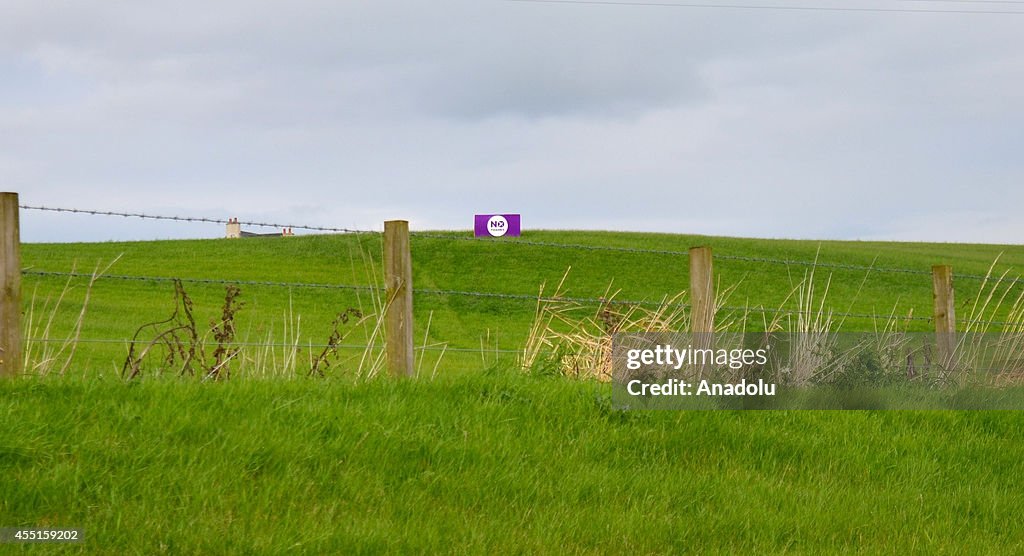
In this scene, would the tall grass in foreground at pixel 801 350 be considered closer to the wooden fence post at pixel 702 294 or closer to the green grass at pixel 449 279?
the wooden fence post at pixel 702 294

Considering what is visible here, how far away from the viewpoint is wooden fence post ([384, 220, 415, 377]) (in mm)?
7039

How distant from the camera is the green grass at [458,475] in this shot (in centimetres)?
463

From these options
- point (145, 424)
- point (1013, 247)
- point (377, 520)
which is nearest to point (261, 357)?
point (145, 424)

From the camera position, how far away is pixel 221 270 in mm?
33188

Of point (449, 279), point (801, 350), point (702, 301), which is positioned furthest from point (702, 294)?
point (449, 279)

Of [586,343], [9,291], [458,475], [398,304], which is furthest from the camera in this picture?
[586,343]

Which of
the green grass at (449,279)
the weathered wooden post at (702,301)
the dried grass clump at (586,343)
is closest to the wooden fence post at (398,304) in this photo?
the dried grass clump at (586,343)

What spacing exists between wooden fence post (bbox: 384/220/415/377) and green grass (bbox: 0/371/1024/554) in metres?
0.47

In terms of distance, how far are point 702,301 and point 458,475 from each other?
3.40 metres

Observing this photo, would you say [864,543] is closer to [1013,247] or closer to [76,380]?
[76,380]

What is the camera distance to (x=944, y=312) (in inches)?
399

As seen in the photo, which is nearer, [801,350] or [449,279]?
[801,350]

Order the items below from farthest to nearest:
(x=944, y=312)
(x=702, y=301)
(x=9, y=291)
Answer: (x=944, y=312)
(x=702, y=301)
(x=9, y=291)

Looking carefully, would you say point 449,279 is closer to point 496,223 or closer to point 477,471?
point 496,223
